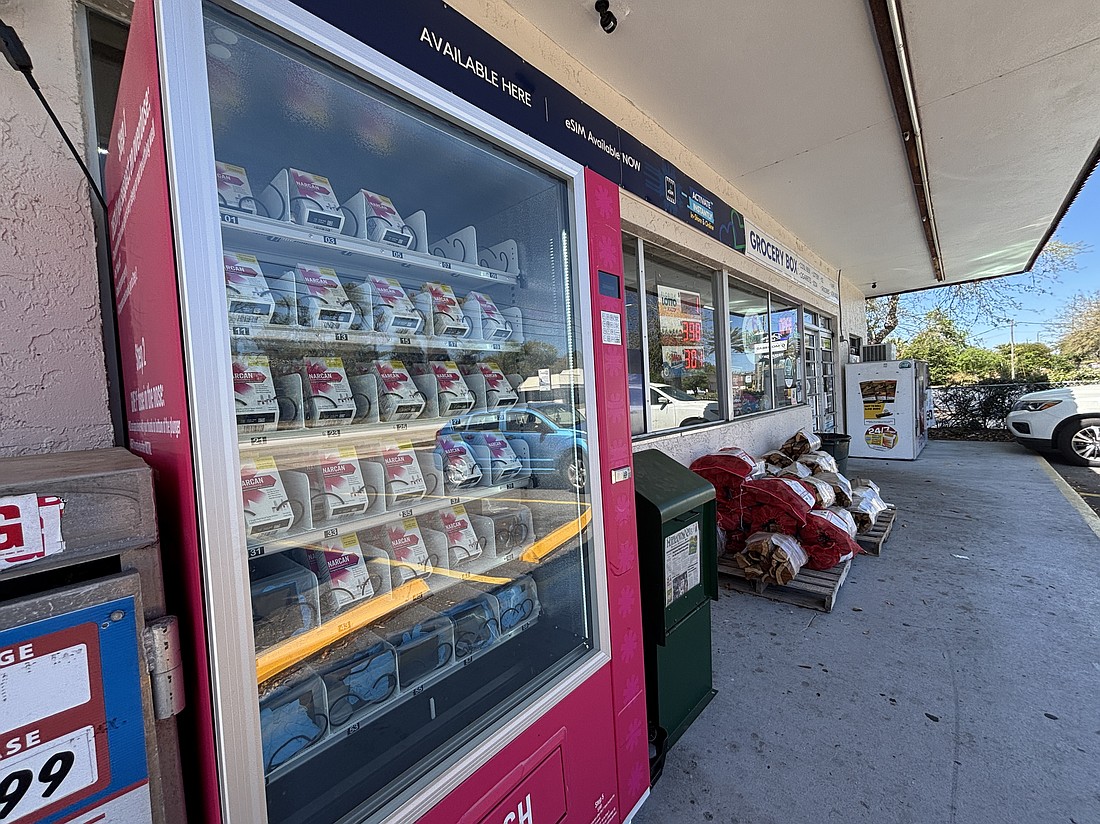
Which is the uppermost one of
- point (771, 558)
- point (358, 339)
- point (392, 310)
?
point (392, 310)

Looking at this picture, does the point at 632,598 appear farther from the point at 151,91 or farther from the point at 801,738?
the point at 151,91

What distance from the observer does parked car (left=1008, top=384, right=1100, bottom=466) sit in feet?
22.8

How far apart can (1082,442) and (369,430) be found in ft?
33.2

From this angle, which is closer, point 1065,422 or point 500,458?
point 500,458

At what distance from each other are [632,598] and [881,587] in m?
2.76

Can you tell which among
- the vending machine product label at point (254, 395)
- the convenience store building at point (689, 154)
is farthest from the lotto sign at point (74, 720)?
the vending machine product label at point (254, 395)

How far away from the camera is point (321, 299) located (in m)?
1.28

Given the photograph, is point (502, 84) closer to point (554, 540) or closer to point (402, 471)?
point (402, 471)

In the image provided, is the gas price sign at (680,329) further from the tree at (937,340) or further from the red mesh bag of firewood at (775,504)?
the tree at (937,340)

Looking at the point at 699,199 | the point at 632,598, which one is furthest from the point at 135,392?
the point at 699,199

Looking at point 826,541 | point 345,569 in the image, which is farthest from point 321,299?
point 826,541

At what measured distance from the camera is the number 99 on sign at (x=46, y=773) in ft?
1.98

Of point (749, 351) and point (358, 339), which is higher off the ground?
point (749, 351)

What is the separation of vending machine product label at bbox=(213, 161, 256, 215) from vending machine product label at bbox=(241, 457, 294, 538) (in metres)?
0.61
